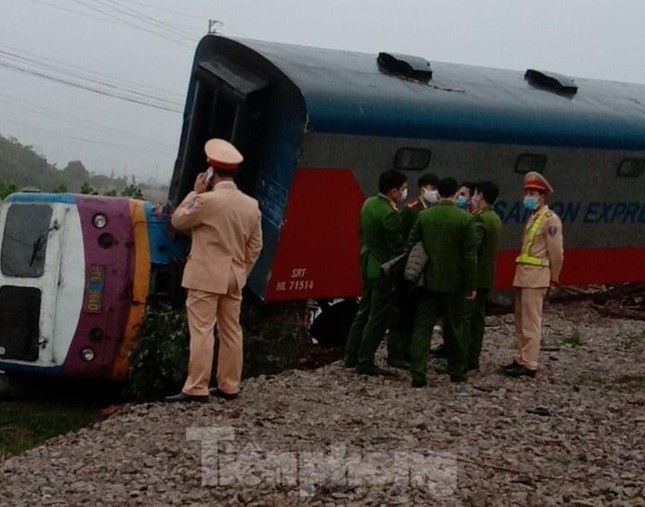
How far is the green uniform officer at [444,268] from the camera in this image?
8281 millimetres

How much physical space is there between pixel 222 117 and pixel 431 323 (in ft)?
12.6

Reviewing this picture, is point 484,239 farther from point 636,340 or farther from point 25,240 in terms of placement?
point 25,240

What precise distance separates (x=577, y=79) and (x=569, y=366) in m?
6.23

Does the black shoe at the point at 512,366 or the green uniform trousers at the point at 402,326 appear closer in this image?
the green uniform trousers at the point at 402,326

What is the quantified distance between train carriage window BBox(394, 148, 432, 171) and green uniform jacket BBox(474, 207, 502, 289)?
2.30 metres

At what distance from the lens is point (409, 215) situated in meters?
9.05

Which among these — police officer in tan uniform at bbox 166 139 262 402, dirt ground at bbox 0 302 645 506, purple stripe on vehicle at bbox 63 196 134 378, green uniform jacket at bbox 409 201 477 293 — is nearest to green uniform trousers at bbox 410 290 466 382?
green uniform jacket at bbox 409 201 477 293

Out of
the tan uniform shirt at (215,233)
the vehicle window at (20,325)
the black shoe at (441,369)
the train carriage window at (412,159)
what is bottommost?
the vehicle window at (20,325)

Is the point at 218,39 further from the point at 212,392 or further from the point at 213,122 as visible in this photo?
the point at 212,392

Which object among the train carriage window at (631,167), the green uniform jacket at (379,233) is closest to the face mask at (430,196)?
the green uniform jacket at (379,233)

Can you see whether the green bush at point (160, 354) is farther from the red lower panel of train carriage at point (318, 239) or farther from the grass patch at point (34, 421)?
the red lower panel of train carriage at point (318, 239)

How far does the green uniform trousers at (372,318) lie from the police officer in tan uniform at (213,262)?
155 centimetres

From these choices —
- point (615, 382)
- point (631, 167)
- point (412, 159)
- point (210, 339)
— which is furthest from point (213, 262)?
point (631, 167)

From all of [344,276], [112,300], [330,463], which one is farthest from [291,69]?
[330,463]
